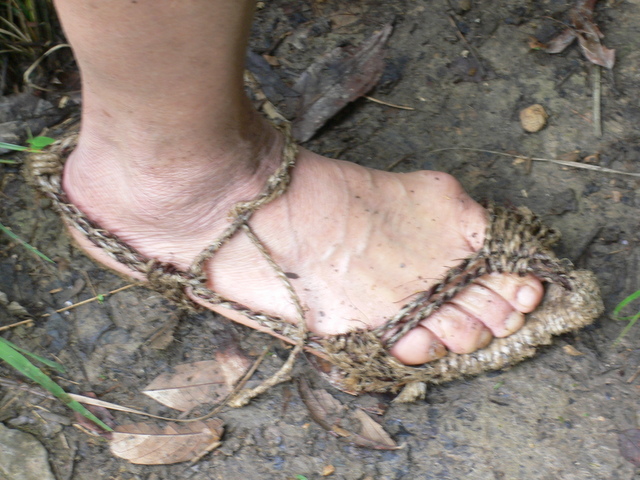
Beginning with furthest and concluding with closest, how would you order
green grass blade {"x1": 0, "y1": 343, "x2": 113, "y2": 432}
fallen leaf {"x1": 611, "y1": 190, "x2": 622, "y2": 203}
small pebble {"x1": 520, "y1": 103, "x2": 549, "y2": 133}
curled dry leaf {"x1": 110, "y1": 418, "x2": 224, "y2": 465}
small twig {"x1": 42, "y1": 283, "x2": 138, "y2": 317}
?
small pebble {"x1": 520, "y1": 103, "x2": 549, "y2": 133}
fallen leaf {"x1": 611, "y1": 190, "x2": 622, "y2": 203}
small twig {"x1": 42, "y1": 283, "x2": 138, "y2": 317}
curled dry leaf {"x1": 110, "y1": 418, "x2": 224, "y2": 465}
green grass blade {"x1": 0, "y1": 343, "x2": 113, "y2": 432}

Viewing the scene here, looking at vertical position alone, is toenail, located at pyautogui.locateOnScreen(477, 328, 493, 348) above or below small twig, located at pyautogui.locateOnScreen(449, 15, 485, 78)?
below

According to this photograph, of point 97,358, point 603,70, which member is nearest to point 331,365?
point 97,358

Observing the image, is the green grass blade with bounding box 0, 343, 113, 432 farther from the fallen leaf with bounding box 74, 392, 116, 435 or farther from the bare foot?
the bare foot

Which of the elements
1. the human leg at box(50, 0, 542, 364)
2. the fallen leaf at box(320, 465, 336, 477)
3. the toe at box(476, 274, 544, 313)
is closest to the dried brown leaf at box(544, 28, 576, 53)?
the human leg at box(50, 0, 542, 364)

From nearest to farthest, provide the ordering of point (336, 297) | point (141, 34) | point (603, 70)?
point (141, 34)
point (336, 297)
point (603, 70)

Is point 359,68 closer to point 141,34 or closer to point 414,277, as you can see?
point 414,277

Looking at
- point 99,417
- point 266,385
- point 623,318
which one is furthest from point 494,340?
point 99,417
